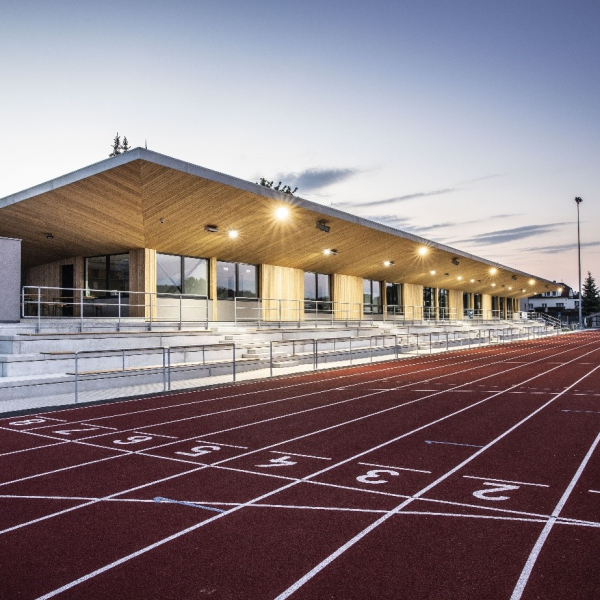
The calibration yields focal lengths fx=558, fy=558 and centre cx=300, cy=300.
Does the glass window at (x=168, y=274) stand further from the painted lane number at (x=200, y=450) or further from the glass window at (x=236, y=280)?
the painted lane number at (x=200, y=450)

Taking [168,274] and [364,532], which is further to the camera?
[168,274]

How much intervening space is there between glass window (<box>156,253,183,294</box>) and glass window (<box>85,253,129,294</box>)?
1375 mm

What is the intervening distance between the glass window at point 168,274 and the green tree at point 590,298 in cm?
11585

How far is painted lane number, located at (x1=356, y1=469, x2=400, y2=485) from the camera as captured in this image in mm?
6582

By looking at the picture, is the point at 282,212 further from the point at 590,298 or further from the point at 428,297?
the point at 590,298

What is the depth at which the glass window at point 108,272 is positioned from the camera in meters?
24.8

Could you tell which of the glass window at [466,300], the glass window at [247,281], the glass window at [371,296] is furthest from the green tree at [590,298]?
the glass window at [247,281]

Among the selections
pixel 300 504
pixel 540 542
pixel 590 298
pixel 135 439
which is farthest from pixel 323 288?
pixel 590 298

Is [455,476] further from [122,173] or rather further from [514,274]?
[514,274]

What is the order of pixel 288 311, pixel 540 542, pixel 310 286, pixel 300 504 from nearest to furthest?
pixel 540 542, pixel 300 504, pixel 288 311, pixel 310 286

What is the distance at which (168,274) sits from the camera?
25.3 meters

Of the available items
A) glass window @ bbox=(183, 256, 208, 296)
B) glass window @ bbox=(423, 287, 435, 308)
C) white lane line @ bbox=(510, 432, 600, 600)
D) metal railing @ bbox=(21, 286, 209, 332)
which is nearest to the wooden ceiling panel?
glass window @ bbox=(183, 256, 208, 296)

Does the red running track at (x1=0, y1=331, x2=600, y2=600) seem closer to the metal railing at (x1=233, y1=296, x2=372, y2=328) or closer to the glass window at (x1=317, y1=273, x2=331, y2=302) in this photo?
the metal railing at (x1=233, y1=296, x2=372, y2=328)

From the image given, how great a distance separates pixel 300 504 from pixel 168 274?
2066 cm
